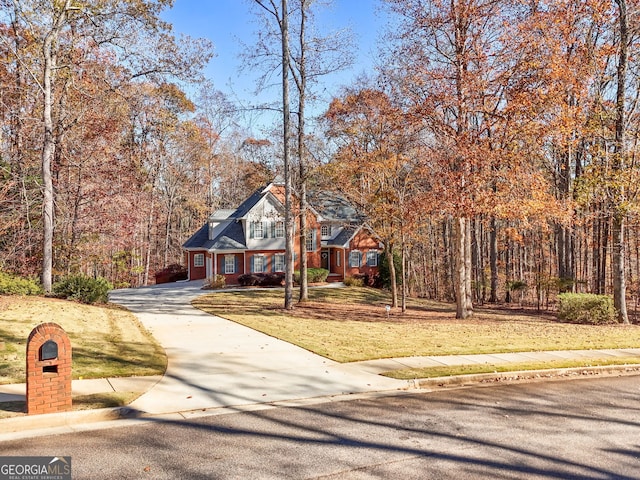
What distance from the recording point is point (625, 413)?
7.96 m

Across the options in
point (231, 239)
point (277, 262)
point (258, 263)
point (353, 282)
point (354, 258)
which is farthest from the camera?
point (354, 258)

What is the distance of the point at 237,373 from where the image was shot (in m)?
9.88

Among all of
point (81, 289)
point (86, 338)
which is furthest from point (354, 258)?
point (86, 338)

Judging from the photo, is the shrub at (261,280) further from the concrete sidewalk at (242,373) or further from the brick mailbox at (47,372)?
the brick mailbox at (47,372)

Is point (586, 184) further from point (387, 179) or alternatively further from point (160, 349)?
point (160, 349)

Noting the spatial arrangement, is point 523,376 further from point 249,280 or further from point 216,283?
point 249,280

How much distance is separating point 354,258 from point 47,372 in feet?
98.7

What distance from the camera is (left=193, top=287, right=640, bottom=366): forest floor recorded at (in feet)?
42.0

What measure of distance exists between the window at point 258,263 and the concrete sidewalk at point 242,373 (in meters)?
18.5

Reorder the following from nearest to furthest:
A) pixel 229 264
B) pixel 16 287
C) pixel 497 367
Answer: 1. pixel 497 367
2. pixel 16 287
3. pixel 229 264

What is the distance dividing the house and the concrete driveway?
702 inches

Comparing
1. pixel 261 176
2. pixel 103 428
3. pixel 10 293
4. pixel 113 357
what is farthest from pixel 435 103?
pixel 261 176

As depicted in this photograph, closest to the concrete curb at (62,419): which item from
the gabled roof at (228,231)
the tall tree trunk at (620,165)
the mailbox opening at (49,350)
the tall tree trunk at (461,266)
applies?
the mailbox opening at (49,350)

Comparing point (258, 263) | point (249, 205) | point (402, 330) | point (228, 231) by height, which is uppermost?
point (249, 205)
